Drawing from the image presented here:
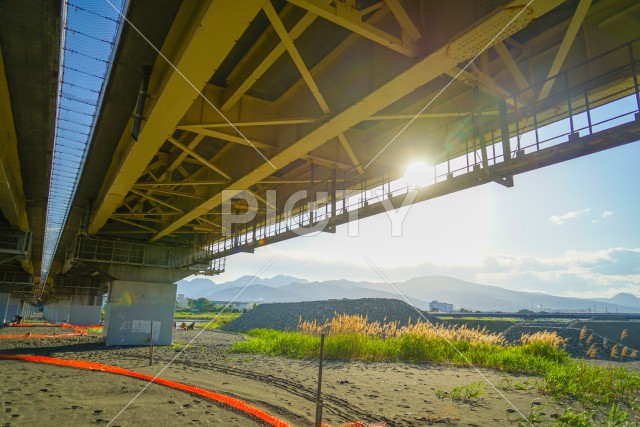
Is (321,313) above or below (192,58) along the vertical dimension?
below

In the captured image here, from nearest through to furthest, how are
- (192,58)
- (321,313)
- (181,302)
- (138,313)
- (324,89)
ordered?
1. (192,58)
2. (324,89)
3. (138,313)
4. (321,313)
5. (181,302)

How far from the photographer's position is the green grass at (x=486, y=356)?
881 cm

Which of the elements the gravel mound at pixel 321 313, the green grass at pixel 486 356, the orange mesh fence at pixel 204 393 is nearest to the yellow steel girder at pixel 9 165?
the orange mesh fence at pixel 204 393

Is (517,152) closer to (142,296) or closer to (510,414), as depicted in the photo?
(510,414)

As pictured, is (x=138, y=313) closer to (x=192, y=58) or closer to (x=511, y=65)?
(x=192, y=58)

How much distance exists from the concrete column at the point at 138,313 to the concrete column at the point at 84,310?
110 feet

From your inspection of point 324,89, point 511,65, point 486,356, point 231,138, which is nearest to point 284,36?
point 324,89

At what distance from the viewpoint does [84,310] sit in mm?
49375

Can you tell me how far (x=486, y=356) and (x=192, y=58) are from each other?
1257 cm

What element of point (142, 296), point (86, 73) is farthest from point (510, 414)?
point (142, 296)

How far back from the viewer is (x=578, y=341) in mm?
20844

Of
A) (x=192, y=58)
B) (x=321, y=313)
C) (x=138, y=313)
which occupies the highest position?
(x=192, y=58)

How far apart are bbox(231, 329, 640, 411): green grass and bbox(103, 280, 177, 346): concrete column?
7781mm

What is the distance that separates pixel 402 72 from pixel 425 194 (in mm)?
2972
